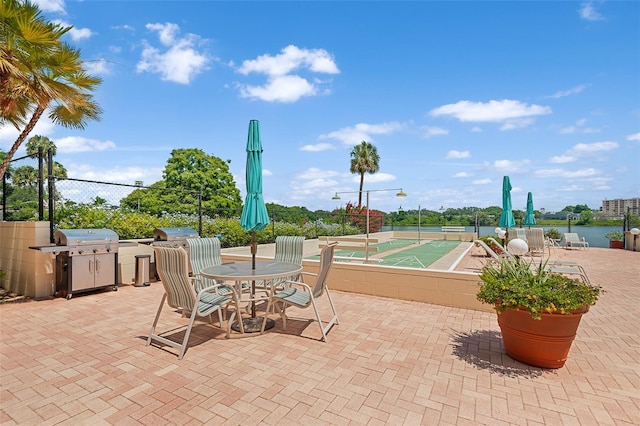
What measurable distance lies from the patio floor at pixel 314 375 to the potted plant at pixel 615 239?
44.0 ft

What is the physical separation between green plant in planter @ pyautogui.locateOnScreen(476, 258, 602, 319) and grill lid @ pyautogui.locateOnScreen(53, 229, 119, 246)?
627 centimetres

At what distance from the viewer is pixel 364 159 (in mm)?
25828

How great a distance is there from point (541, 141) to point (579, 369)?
11.3 meters

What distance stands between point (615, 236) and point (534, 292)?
55.0ft

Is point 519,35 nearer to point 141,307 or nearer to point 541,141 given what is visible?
point 541,141

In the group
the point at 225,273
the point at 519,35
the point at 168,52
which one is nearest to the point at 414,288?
the point at 225,273

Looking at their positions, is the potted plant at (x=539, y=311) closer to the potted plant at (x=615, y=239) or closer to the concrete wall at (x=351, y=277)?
the concrete wall at (x=351, y=277)

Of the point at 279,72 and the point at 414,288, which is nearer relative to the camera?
the point at 414,288

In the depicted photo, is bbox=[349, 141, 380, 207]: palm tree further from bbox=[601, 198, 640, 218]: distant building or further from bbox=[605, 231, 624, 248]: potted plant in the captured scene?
bbox=[605, 231, 624, 248]: potted plant

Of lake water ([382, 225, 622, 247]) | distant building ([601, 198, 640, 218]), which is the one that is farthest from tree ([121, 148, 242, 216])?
distant building ([601, 198, 640, 218])

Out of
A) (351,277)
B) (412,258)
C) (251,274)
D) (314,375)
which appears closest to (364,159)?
(412,258)

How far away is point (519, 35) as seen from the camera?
745cm

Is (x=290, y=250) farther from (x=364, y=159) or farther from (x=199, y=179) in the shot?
(x=199, y=179)

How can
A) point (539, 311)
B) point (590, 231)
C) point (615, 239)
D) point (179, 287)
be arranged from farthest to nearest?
1. point (590, 231)
2. point (615, 239)
3. point (179, 287)
4. point (539, 311)
